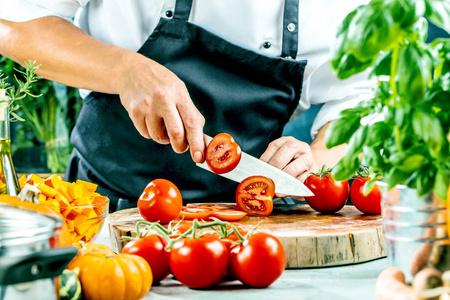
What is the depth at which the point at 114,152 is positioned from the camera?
1.83 meters

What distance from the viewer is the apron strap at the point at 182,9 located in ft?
5.72

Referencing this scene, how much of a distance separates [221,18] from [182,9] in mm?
132

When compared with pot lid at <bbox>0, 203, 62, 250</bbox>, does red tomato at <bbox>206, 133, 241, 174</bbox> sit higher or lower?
higher

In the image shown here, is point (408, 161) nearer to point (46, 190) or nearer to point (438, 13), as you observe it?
point (438, 13)

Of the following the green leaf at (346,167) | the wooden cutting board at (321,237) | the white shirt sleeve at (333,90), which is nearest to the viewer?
the green leaf at (346,167)

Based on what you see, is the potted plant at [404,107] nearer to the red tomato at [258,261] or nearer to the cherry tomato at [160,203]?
the red tomato at [258,261]

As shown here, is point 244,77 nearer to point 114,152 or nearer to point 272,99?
point 272,99

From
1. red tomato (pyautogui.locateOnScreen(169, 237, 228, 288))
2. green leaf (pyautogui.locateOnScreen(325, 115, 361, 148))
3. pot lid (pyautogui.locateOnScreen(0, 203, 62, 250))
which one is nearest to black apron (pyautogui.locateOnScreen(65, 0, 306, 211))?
red tomato (pyautogui.locateOnScreen(169, 237, 228, 288))

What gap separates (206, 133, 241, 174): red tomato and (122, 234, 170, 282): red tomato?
49 cm

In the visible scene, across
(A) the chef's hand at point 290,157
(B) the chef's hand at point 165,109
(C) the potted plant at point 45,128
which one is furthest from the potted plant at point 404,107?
(C) the potted plant at point 45,128

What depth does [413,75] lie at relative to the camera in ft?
2.08

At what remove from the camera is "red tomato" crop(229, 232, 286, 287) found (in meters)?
0.92

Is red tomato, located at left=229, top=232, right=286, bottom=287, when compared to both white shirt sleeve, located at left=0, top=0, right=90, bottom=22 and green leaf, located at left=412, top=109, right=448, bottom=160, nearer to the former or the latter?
green leaf, located at left=412, top=109, right=448, bottom=160

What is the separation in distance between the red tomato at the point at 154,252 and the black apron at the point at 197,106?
2.77ft
